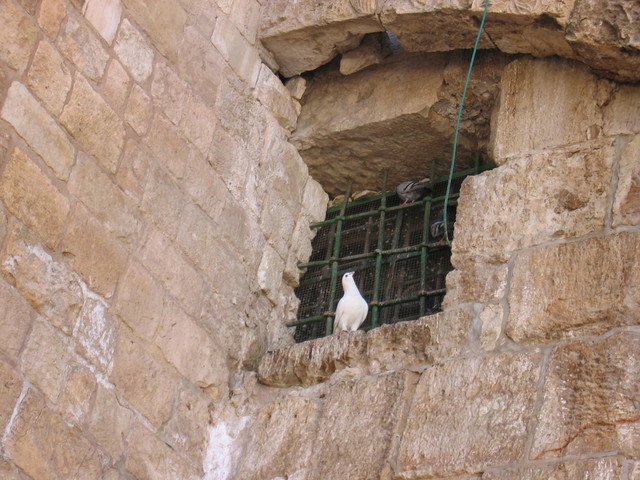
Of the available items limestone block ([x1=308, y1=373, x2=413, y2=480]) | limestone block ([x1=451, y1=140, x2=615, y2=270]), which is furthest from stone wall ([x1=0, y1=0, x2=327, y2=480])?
limestone block ([x1=451, y1=140, x2=615, y2=270])

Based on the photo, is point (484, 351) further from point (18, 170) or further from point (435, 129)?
point (18, 170)

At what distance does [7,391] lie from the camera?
11.1ft

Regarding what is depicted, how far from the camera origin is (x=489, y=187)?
4.30 m

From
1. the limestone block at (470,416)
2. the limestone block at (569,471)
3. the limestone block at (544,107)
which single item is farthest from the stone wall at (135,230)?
the limestone block at (569,471)

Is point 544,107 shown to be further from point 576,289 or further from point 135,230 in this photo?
point 135,230

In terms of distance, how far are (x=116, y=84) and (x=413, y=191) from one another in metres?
1.53

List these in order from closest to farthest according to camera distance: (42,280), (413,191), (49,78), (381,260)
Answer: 1. (42,280)
2. (49,78)
3. (381,260)
4. (413,191)

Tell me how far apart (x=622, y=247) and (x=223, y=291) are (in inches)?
65.3

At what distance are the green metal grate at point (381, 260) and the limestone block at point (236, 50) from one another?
2.54ft

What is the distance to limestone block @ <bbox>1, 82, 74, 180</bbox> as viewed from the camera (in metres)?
3.62

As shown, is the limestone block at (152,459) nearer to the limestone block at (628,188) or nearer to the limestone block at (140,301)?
the limestone block at (140,301)

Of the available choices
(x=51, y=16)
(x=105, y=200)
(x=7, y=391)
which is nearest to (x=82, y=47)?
(x=51, y=16)

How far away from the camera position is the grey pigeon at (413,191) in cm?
495

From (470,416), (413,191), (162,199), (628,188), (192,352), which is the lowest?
(470,416)
